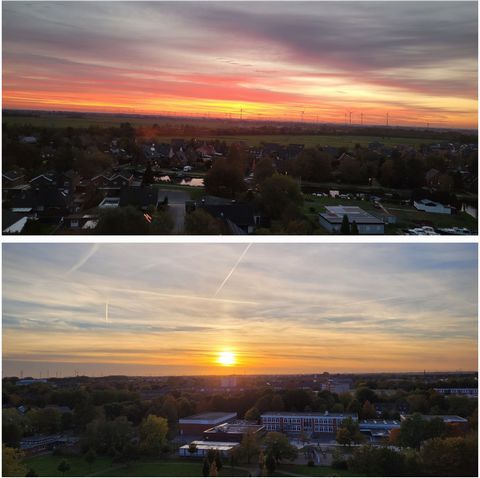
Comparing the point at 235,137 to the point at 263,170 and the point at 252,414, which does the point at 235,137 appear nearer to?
the point at 263,170

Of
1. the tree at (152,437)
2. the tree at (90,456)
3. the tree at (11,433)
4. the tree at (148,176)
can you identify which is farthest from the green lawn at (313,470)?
the tree at (148,176)

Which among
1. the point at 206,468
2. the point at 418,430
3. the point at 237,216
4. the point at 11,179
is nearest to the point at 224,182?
the point at 237,216

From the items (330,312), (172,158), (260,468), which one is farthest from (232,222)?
(260,468)

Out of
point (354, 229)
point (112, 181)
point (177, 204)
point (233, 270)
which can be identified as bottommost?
point (233, 270)

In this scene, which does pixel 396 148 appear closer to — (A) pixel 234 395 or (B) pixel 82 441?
(A) pixel 234 395

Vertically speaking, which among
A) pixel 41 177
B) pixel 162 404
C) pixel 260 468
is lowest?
pixel 260 468

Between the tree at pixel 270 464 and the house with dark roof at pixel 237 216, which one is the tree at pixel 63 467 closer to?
the tree at pixel 270 464
